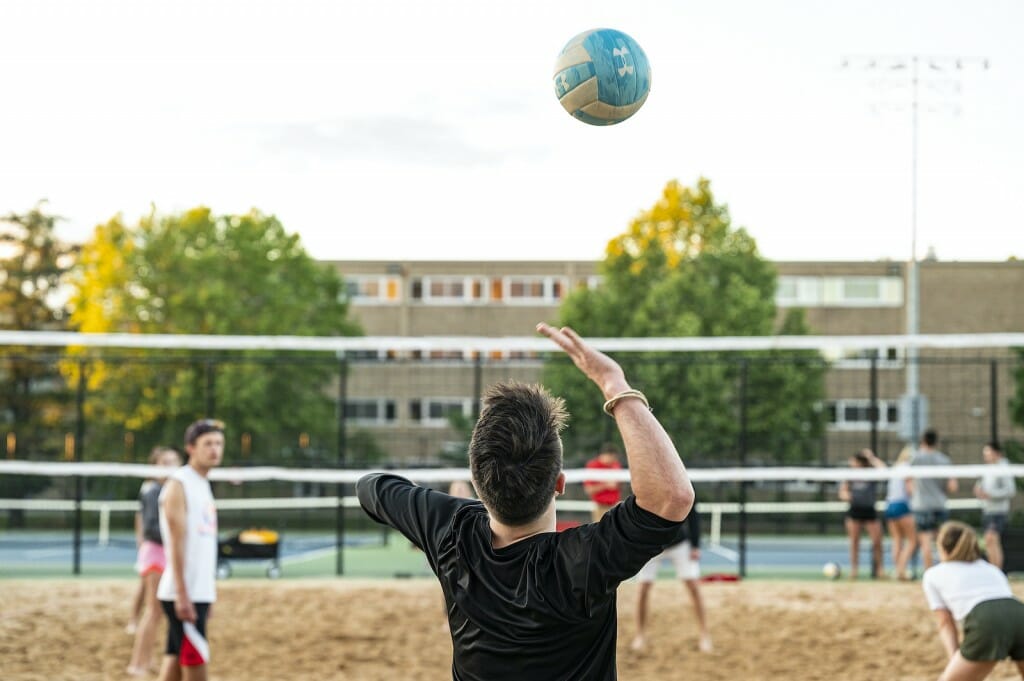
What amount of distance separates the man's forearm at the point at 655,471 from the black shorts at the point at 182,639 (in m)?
3.83

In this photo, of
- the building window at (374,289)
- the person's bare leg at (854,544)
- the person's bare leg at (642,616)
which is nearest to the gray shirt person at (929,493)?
the person's bare leg at (854,544)

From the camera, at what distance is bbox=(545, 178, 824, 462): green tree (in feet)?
75.7

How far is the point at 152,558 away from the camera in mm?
7926

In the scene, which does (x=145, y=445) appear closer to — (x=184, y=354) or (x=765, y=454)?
(x=184, y=354)

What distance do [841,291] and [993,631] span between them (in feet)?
102

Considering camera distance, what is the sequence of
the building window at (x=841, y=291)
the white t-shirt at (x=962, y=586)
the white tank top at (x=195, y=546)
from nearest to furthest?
the white t-shirt at (x=962, y=586), the white tank top at (x=195, y=546), the building window at (x=841, y=291)

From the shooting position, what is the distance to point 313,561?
17.3 metres

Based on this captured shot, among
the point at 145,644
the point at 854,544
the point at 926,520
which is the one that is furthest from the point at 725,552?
the point at 145,644

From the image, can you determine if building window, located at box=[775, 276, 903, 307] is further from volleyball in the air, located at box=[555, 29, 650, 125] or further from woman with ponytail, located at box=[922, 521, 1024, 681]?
volleyball in the air, located at box=[555, 29, 650, 125]

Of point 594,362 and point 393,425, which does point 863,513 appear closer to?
point 594,362

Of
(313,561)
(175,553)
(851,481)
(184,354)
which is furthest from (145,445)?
(175,553)

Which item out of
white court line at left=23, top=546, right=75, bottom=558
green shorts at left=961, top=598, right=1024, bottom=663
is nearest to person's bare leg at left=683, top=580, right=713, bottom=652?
green shorts at left=961, top=598, right=1024, bottom=663

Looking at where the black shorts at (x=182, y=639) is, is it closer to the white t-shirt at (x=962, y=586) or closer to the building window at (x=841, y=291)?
the white t-shirt at (x=962, y=586)

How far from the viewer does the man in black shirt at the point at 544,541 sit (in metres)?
2.02
